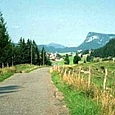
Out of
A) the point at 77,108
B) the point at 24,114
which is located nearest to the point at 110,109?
the point at 77,108

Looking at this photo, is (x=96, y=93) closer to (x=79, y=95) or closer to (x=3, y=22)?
(x=79, y=95)

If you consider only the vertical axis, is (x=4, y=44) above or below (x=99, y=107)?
above

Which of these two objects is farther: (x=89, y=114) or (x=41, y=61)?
(x=41, y=61)

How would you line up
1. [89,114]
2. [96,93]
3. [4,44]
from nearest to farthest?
1. [89,114]
2. [96,93]
3. [4,44]

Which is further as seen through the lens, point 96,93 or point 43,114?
point 96,93

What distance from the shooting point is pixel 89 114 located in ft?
35.5

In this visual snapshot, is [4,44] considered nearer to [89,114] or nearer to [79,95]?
[79,95]

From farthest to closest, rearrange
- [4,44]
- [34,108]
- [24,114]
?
1. [4,44]
2. [34,108]
3. [24,114]

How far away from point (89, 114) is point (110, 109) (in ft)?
3.19

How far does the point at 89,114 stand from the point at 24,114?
2.19m

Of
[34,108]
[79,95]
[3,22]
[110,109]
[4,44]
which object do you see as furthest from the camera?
[3,22]

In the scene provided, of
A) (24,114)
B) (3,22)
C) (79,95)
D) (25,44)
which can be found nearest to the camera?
(24,114)

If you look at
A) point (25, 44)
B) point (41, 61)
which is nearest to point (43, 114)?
point (25, 44)

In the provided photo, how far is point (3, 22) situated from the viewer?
57.9 metres
